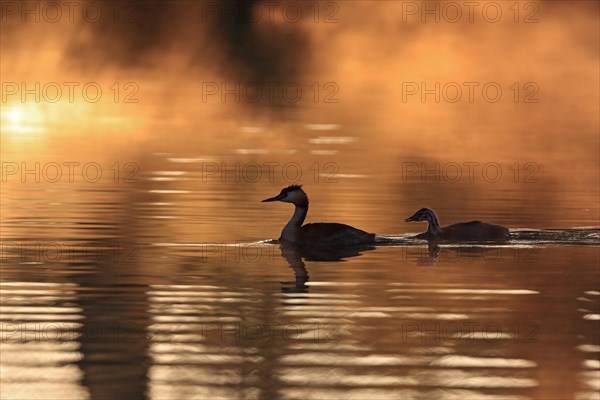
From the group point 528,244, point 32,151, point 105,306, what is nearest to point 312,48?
point 32,151

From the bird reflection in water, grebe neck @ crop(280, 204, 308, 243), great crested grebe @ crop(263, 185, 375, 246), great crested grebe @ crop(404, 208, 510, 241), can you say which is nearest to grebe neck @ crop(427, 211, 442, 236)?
great crested grebe @ crop(404, 208, 510, 241)

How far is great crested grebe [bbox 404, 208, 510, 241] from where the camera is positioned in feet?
75.7

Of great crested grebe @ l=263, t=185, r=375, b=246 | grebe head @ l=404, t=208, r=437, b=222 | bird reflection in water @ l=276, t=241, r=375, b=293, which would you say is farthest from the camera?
grebe head @ l=404, t=208, r=437, b=222

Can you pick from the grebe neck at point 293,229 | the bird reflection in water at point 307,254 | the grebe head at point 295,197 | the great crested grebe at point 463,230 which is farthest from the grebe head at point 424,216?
the bird reflection in water at point 307,254

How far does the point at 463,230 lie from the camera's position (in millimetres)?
23500

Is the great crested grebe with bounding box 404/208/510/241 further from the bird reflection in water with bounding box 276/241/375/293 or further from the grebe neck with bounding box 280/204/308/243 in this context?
the grebe neck with bounding box 280/204/308/243

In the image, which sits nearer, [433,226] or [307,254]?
[307,254]

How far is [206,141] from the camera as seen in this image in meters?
43.1

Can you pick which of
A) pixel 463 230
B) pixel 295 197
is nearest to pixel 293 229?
pixel 295 197

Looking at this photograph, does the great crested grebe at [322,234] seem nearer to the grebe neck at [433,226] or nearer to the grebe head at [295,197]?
the grebe head at [295,197]

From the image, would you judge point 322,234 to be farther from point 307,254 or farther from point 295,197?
point 295,197

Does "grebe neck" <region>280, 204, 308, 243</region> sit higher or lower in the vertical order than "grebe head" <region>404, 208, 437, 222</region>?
lower

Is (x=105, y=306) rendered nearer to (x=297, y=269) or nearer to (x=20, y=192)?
(x=297, y=269)

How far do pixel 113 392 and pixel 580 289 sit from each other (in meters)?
6.92
